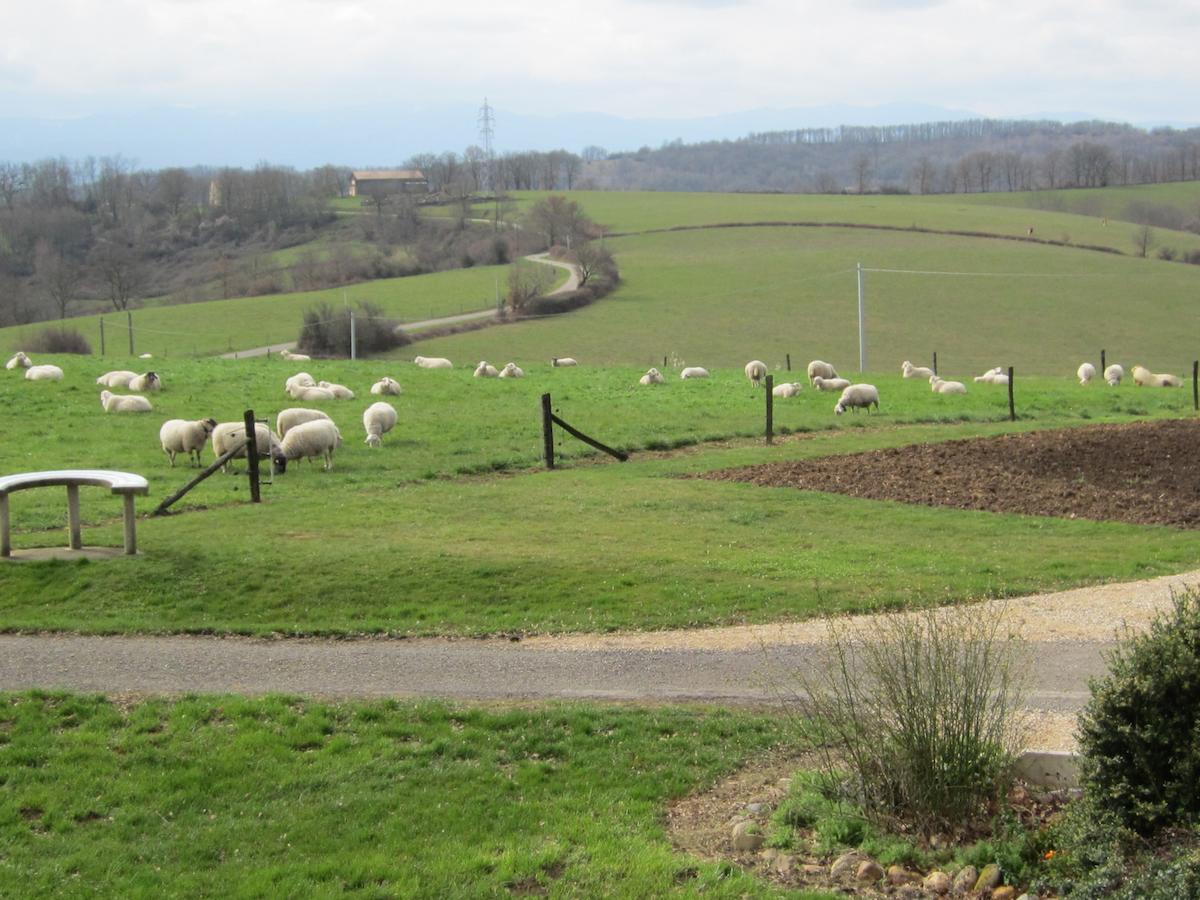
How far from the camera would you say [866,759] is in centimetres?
865

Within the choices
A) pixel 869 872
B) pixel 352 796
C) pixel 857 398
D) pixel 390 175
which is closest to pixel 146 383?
pixel 857 398

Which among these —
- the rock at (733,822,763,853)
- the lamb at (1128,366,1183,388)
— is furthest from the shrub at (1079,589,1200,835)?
the lamb at (1128,366,1183,388)

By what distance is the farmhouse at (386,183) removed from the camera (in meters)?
151

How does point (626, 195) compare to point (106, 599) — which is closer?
point (106, 599)

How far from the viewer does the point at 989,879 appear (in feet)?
25.0

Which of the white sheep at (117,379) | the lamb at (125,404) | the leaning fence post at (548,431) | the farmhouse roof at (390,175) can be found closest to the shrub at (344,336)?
the white sheep at (117,379)

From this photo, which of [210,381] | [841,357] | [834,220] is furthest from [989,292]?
[210,381]

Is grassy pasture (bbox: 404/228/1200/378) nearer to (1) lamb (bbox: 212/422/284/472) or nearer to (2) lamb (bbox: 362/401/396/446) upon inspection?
(2) lamb (bbox: 362/401/396/446)

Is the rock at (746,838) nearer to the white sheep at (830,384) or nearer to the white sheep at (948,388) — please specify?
the white sheep at (830,384)

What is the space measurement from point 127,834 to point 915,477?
17.4 meters

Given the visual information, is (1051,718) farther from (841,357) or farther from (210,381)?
(841,357)

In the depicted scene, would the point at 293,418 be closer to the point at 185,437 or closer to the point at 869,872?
the point at 185,437

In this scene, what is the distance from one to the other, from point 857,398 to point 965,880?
2708cm

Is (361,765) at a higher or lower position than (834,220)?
lower
